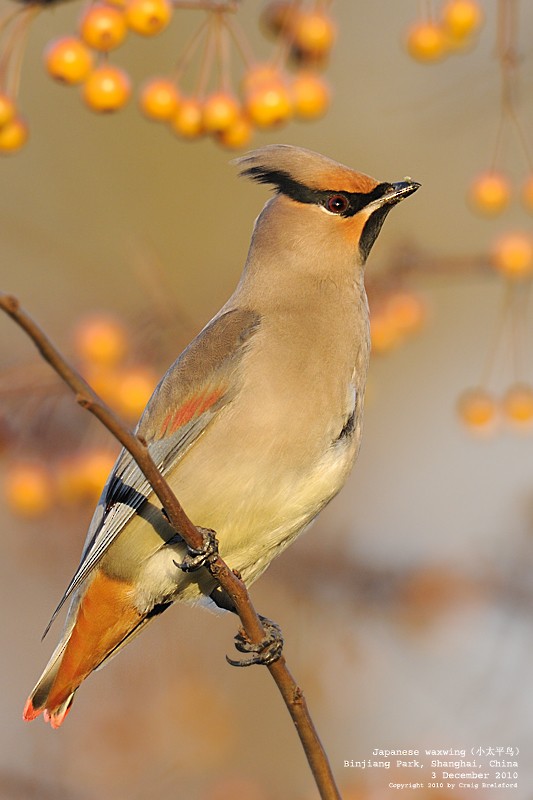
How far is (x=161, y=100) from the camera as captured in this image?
375cm

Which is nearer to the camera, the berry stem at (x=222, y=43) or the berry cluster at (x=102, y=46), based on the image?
the berry cluster at (x=102, y=46)

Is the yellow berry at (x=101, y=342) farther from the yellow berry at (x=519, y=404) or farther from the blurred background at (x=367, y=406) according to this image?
the yellow berry at (x=519, y=404)

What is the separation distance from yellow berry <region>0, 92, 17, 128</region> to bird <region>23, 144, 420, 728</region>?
26.7 inches

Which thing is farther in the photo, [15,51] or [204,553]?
[15,51]

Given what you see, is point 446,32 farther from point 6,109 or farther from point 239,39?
point 6,109

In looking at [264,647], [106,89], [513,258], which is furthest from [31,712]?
[513,258]

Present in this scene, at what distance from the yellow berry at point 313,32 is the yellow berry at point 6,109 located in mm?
877

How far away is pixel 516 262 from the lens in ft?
13.7

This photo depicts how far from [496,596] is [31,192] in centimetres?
417

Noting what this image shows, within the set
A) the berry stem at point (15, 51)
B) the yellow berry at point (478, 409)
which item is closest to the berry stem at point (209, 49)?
the berry stem at point (15, 51)

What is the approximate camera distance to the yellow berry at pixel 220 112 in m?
3.67

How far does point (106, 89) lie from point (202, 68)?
1.01ft

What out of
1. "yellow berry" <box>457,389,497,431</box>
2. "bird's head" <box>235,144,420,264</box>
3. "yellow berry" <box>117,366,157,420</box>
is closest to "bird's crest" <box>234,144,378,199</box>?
"bird's head" <box>235,144,420,264</box>

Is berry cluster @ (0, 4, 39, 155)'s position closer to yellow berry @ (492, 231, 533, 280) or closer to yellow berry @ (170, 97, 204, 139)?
yellow berry @ (170, 97, 204, 139)
